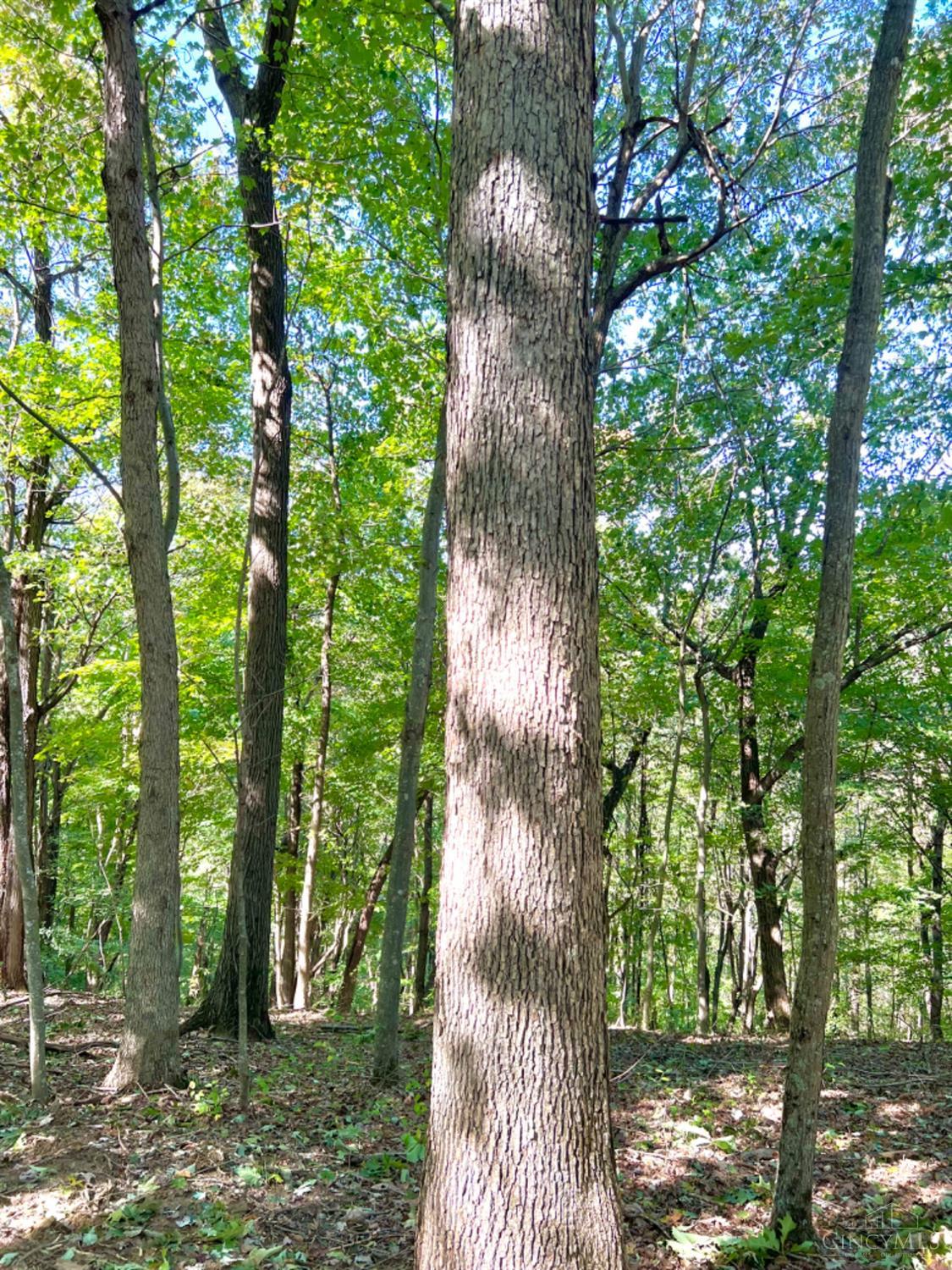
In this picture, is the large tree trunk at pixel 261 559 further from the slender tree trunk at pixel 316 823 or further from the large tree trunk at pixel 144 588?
the slender tree trunk at pixel 316 823

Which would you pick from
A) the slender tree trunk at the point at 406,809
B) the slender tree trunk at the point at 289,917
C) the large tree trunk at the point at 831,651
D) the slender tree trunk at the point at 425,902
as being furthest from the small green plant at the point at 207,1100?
the slender tree trunk at the point at 425,902

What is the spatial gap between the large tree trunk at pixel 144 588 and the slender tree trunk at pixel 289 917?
8.69 metres

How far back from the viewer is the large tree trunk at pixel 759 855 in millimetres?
10907

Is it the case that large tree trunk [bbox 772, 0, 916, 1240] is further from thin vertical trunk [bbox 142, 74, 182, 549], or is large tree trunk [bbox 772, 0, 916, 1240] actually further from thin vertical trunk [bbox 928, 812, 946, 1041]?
thin vertical trunk [bbox 928, 812, 946, 1041]

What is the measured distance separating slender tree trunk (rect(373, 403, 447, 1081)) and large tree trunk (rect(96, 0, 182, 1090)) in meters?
1.63

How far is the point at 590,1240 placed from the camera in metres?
2.08

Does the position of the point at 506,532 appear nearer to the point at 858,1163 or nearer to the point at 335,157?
the point at 858,1163

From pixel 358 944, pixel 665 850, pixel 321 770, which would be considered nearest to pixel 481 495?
pixel 321 770

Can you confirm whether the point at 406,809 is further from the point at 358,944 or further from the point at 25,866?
the point at 358,944

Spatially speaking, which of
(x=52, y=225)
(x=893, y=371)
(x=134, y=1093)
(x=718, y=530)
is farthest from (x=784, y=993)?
(x=52, y=225)

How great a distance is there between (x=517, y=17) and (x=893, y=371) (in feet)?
24.4

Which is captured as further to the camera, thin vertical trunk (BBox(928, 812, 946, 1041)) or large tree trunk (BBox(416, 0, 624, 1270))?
thin vertical trunk (BBox(928, 812, 946, 1041))

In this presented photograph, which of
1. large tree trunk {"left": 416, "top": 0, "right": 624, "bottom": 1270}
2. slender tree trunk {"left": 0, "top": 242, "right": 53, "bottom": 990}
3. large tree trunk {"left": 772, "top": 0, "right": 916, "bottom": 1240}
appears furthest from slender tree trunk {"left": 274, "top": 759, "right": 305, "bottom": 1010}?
large tree trunk {"left": 416, "top": 0, "right": 624, "bottom": 1270}

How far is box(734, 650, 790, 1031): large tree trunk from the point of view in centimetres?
1091
